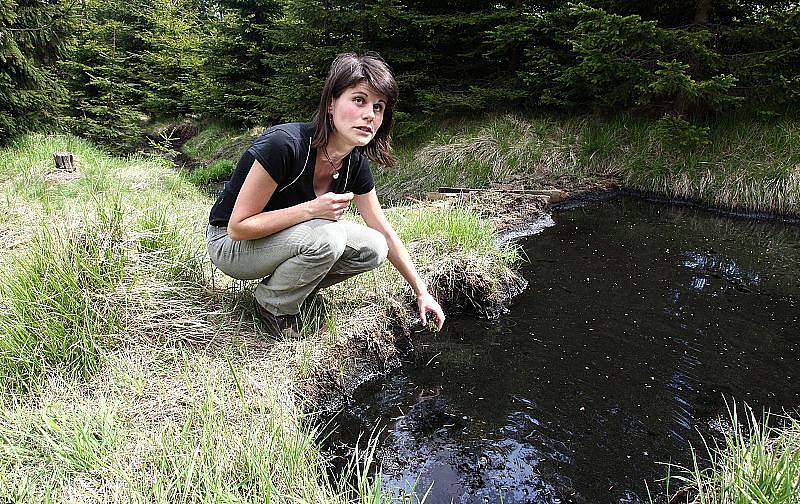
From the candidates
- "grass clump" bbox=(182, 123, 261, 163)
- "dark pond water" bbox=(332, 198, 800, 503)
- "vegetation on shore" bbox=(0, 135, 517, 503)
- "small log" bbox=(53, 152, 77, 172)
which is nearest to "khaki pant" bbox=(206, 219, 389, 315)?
"vegetation on shore" bbox=(0, 135, 517, 503)

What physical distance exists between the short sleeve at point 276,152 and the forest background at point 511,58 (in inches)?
191

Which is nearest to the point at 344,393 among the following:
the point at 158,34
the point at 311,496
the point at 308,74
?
the point at 311,496

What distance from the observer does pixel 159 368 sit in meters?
2.07

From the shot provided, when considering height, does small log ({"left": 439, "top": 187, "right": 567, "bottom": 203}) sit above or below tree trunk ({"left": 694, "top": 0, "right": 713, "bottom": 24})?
below

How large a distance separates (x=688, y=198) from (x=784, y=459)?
5540 mm

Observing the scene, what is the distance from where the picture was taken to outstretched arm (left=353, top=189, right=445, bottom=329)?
90.7 inches

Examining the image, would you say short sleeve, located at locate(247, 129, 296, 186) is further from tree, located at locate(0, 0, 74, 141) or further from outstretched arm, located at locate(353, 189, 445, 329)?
tree, located at locate(0, 0, 74, 141)

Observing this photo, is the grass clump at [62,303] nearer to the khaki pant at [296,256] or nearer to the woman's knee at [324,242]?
the khaki pant at [296,256]

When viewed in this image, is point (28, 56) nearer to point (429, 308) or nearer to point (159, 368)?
point (159, 368)

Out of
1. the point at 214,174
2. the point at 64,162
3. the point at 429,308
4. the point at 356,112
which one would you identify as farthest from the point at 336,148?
the point at 214,174

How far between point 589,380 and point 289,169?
1.72m

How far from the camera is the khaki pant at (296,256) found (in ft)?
7.08

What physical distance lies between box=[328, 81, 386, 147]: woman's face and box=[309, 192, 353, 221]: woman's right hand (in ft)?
0.81

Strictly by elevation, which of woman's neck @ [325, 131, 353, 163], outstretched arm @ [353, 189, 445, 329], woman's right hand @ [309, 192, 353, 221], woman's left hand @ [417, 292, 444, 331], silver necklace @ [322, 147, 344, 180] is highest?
woman's neck @ [325, 131, 353, 163]
